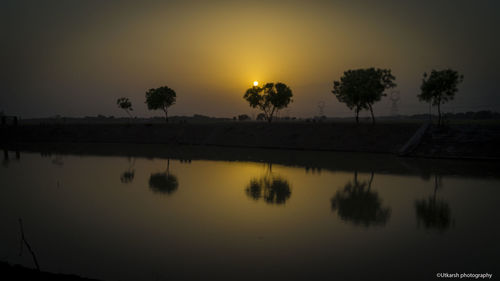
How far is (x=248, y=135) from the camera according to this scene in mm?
73375

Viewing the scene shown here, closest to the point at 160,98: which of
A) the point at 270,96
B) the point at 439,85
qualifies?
the point at 270,96

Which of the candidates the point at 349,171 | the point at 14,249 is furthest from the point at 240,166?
the point at 14,249

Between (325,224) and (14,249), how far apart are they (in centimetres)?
1292

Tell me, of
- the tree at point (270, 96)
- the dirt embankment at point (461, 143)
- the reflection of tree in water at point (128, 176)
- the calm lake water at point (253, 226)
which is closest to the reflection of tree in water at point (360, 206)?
the calm lake water at point (253, 226)

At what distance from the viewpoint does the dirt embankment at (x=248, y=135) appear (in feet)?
192

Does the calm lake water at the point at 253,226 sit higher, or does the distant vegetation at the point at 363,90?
the distant vegetation at the point at 363,90

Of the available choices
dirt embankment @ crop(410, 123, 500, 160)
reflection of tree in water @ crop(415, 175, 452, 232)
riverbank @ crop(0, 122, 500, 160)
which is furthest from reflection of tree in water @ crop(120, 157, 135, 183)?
dirt embankment @ crop(410, 123, 500, 160)

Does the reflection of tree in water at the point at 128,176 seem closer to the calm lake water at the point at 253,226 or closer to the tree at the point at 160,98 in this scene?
the calm lake water at the point at 253,226

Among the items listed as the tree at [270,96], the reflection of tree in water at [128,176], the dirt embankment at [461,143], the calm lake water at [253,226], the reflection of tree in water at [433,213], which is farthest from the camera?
the tree at [270,96]

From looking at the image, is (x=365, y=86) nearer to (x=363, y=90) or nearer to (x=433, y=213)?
(x=363, y=90)

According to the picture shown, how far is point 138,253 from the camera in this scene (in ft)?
39.4

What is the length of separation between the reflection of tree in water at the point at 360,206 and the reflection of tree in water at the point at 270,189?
344 cm

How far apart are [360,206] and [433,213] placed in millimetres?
3794

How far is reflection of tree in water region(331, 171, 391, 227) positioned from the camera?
16672 millimetres
